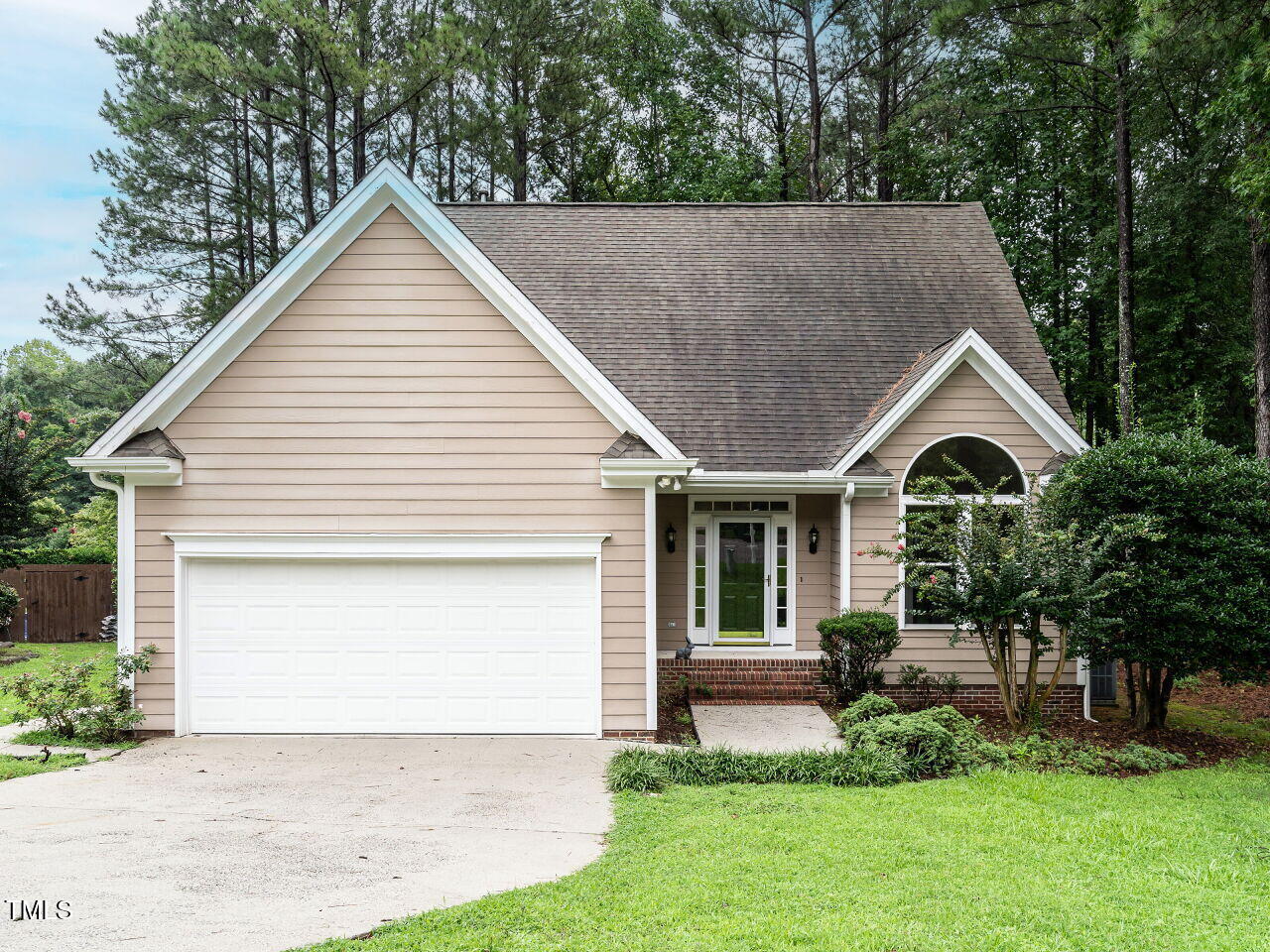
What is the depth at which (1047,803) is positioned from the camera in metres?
6.95

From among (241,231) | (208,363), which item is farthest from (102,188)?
(208,363)

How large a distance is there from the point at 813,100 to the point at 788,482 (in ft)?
56.0

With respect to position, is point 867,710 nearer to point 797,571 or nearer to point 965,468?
point 797,571

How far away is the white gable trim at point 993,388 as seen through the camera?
1089cm

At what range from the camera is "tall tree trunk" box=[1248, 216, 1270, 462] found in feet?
49.6

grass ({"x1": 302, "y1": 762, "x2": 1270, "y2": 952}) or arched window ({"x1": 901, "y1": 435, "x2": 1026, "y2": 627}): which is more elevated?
arched window ({"x1": 901, "y1": 435, "x2": 1026, "y2": 627})

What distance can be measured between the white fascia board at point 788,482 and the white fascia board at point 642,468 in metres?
1.96

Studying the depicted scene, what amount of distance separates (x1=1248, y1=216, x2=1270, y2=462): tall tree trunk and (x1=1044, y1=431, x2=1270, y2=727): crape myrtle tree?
7.24 m

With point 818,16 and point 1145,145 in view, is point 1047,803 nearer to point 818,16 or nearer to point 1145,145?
point 1145,145

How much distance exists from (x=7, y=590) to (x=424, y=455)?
12316 mm

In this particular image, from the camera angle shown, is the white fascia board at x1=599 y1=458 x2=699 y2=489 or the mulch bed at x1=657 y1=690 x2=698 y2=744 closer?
the white fascia board at x1=599 y1=458 x2=699 y2=489

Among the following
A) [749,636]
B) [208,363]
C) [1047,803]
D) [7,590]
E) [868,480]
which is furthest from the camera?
[7,590]

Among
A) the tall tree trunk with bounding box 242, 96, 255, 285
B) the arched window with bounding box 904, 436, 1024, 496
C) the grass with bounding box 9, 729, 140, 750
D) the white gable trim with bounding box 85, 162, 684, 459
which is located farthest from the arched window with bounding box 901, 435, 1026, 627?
the tall tree trunk with bounding box 242, 96, 255, 285

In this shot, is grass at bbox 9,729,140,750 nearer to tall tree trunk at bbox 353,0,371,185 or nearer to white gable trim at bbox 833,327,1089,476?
white gable trim at bbox 833,327,1089,476
